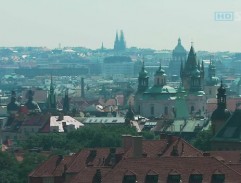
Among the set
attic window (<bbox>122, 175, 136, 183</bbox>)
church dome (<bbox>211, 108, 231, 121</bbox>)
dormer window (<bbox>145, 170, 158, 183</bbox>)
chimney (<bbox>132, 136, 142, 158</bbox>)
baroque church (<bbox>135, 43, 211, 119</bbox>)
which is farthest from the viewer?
baroque church (<bbox>135, 43, 211, 119</bbox>)

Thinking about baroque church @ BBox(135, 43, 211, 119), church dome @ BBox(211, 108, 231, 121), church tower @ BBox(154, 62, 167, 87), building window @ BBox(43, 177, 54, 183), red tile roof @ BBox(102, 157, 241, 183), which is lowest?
baroque church @ BBox(135, 43, 211, 119)

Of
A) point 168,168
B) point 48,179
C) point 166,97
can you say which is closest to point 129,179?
point 168,168

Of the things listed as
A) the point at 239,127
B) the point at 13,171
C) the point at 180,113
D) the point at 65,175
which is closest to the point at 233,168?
the point at 65,175

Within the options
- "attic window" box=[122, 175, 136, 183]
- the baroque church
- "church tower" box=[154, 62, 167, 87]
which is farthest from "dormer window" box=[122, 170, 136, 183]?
"church tower" box=[154, 62, 167, 87]

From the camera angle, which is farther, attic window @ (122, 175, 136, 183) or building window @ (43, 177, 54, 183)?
building window @ (43, 177, 54, 183)

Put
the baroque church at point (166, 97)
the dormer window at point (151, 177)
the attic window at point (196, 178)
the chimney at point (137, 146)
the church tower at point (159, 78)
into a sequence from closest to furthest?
the dormer window at point (151, 177)
the attic window at point (196, 178)
the chimney at point (137, 146)
the baroque church at point (166, 97)
the church tower at point (159, 78)

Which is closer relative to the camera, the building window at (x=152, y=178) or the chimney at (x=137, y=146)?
the building window at (x=152, y=178)

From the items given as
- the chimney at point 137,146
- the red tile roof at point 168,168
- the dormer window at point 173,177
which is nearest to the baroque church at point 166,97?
the chimney at point 137,146

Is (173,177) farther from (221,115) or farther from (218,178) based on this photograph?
(221,115)

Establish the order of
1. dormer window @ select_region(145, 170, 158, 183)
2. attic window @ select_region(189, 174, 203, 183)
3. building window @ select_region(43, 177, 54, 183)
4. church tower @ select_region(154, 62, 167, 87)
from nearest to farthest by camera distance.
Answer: dormer window @ select_region(145, 170, 158, 183)
attic window @ select_region(189, 174, 203, 183)
building window @ select_region(43, 177, 54, 183)
church tower @ select_region(154, 62, 167, 87)

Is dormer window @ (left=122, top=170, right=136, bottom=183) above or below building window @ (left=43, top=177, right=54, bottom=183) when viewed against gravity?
above

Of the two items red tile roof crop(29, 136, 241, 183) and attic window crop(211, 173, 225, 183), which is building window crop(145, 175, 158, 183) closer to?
red tile roof crop(29, 136, 241, 183)

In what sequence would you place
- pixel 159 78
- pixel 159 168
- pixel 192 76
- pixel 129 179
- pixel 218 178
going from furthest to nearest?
1. pixel 159 78
2. pixel 192 76
3. pixel 159 168
4. pixel 218 178
5. pixel 129 179

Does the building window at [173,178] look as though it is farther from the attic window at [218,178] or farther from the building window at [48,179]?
the building window at [48,179]
